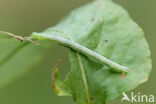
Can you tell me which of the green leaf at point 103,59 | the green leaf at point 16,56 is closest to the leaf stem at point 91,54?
the green leaf at point 103,59

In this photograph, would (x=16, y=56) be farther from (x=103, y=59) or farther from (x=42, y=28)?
(x=42, y=28)

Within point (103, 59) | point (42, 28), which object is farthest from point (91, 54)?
point (42, 28)

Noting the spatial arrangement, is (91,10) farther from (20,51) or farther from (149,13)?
(149,13)

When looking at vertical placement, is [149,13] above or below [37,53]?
above

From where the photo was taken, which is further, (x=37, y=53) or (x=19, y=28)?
(x=19, y=28)

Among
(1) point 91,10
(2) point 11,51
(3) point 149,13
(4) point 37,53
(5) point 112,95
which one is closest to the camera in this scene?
(5) point 112,95

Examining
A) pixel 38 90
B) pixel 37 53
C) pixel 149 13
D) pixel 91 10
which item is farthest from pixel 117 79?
pixel 149 13
